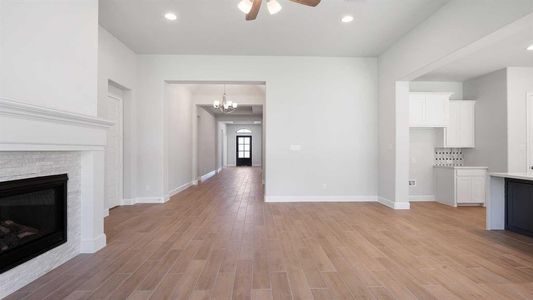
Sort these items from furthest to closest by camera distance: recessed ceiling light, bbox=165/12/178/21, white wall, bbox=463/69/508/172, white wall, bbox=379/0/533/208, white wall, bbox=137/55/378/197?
1. white wall, bbox=137/55/378/197
2. white wall, bbox=463/69/508/172
3. recessed ceiling light, bbox=165/12/178/21
4. white wall, bbox=379/0/533/208

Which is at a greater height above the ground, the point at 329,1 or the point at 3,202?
→ the point at 329,1

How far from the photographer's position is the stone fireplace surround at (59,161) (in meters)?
1.99

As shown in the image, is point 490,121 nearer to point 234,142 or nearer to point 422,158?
point 422,158

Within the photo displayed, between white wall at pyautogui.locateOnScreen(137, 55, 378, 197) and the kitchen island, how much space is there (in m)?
2.07

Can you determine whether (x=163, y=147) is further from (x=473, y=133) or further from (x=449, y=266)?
(x=473, y=133)

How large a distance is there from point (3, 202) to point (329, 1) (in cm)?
413

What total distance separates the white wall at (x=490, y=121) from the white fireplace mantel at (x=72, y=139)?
7.10m

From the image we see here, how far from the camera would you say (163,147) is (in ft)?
17.7

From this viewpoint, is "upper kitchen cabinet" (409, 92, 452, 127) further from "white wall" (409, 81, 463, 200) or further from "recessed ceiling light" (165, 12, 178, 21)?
"recessed ceiling light" (165, 12, 178, 21)

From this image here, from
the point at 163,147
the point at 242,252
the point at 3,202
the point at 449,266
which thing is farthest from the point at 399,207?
the point at 3,202

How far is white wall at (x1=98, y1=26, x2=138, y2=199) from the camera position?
14.0ft

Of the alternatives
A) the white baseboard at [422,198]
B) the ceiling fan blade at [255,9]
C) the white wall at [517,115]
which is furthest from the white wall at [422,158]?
the ceiling fan blade at [255,9]

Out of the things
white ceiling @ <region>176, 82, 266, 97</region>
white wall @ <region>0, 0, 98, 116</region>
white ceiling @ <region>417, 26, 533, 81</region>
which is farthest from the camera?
white ceiling @ <region>176, 82, 266, 97</region>

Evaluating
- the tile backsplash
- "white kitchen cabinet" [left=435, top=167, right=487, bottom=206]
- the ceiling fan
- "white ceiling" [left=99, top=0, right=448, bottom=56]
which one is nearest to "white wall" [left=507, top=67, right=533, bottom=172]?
"white kitchen cabinet" [left=435, top=167, right=487, bottom=206]
